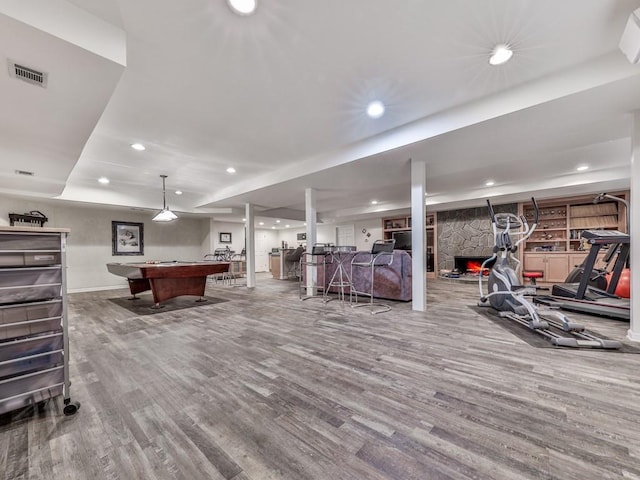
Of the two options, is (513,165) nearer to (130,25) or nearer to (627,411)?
(627,411)

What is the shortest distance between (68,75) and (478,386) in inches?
151

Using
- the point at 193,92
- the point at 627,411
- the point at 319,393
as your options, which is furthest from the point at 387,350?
the point at 193,92

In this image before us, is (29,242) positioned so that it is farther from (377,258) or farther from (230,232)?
(230,232)

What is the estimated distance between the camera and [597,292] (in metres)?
4.12

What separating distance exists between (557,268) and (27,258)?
32.3 feet

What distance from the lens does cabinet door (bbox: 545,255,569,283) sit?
6.71 metres

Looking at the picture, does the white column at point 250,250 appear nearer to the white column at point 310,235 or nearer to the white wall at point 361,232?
the white column at point 310,235

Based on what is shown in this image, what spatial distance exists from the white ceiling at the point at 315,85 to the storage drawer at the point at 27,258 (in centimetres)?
136

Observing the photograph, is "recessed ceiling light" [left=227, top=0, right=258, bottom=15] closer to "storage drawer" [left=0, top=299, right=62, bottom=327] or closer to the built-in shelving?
"storage drawer" [left=0, top=299, right=62, bottom=327]

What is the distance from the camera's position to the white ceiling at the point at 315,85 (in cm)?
175

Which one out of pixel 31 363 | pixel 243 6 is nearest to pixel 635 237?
pixel 243 6

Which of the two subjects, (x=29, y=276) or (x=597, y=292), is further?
(x=597, y=292)

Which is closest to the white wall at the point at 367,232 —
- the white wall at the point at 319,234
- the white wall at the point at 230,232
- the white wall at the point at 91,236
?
the white wall at the point at 319,234

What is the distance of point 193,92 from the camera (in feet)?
8.66
